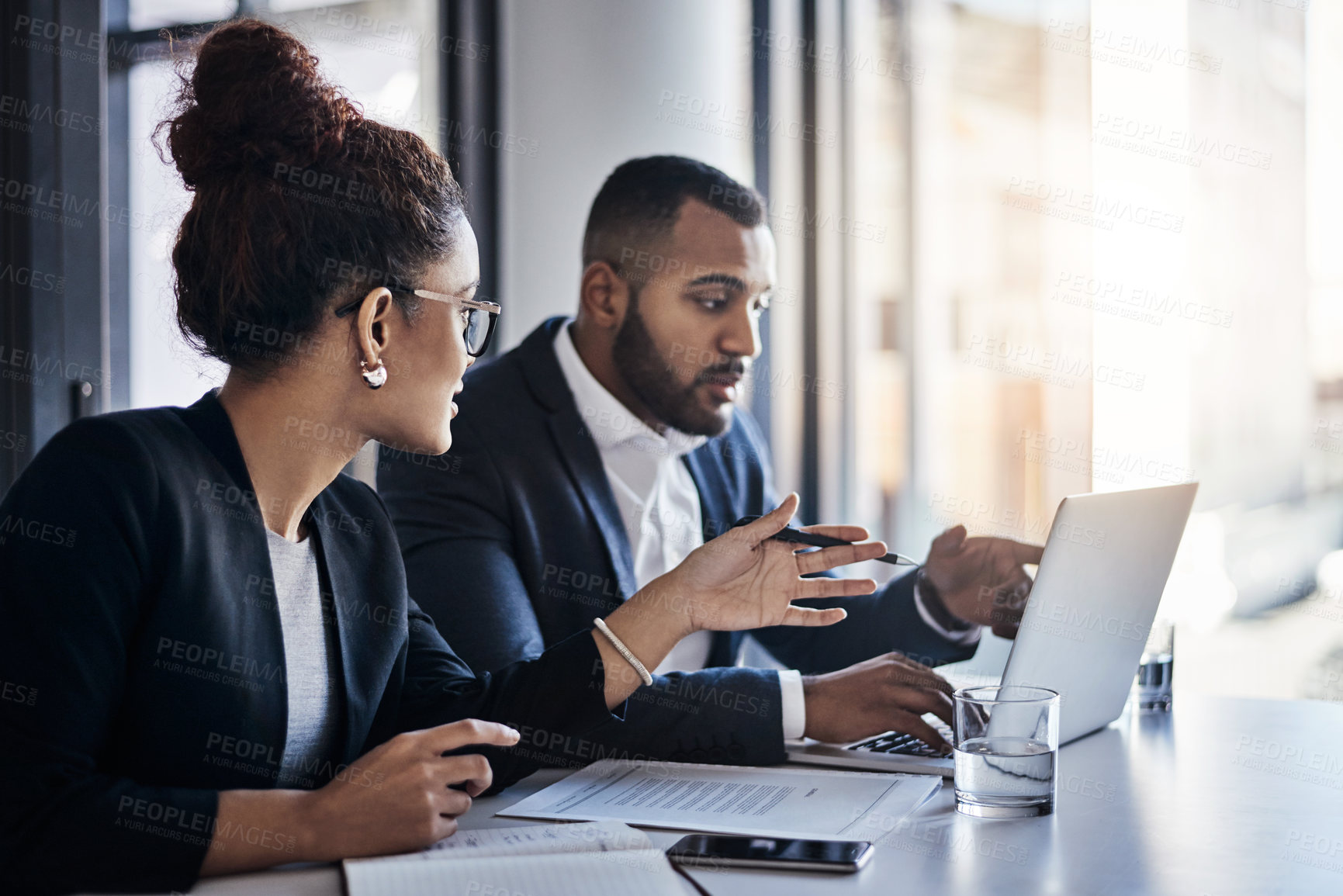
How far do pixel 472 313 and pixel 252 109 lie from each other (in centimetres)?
30

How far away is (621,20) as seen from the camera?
279 centimetres

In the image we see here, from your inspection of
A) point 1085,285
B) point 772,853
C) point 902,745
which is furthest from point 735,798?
point 1085,285

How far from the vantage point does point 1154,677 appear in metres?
1.52

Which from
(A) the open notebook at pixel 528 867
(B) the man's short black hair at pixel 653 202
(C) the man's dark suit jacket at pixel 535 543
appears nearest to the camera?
(A) the open notebook at pixel 528 867

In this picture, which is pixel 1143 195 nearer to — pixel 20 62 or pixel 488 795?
pixel 488 795

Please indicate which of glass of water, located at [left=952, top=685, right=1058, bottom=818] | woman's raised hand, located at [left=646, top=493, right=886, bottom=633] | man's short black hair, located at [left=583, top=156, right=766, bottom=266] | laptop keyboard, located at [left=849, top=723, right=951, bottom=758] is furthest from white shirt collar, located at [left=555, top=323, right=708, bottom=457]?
glass of water, located at [left=952, top=685, right=1058, bottom=818]

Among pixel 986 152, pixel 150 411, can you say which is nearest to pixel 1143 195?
pixel 986 152

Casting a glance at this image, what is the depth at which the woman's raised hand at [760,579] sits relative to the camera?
4.07ft

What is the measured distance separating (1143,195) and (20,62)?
7.48ft

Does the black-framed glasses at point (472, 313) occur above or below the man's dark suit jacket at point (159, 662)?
above

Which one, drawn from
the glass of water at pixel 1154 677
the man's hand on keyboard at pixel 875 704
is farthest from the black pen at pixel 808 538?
the glass of water at pixel 1154 677

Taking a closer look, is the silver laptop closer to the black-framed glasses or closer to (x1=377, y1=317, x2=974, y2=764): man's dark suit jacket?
(x1=377, y1=317, x2=974, y2=764): man's dark suit jacket

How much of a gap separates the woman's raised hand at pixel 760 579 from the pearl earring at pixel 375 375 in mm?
359

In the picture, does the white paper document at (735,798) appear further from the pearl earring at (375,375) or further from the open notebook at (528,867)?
the pearl earring at (375,375)
